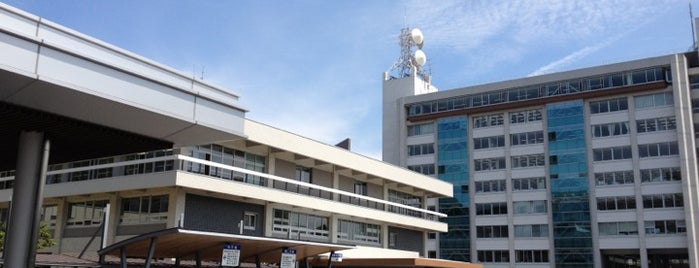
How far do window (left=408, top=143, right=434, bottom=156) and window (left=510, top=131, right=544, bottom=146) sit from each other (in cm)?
920

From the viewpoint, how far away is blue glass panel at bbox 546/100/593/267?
67.4 meters

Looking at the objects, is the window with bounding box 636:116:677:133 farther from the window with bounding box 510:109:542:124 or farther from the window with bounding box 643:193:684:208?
the window with bounding box 510:109:542:124

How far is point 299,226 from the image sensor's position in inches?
1336

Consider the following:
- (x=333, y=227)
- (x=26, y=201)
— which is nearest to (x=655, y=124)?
(x=333, y=227)

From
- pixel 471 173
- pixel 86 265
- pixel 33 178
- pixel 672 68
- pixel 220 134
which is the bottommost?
pixel 86 265

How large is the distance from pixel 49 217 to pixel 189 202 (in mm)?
7699

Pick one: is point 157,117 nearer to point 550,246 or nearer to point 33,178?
point 33,178

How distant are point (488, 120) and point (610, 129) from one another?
12569 mm

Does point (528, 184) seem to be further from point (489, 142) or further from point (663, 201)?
point (663, 201)

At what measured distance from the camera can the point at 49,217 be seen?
30.9 m

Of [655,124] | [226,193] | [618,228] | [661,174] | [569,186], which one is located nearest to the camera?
[226,193]

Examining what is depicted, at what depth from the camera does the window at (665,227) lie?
205 ft

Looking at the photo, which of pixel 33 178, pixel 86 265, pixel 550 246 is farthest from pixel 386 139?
pixel 33 178

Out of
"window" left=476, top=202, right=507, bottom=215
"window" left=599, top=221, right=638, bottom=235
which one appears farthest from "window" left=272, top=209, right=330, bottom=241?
"window" left=476, top=202, right=507, bottom=215
